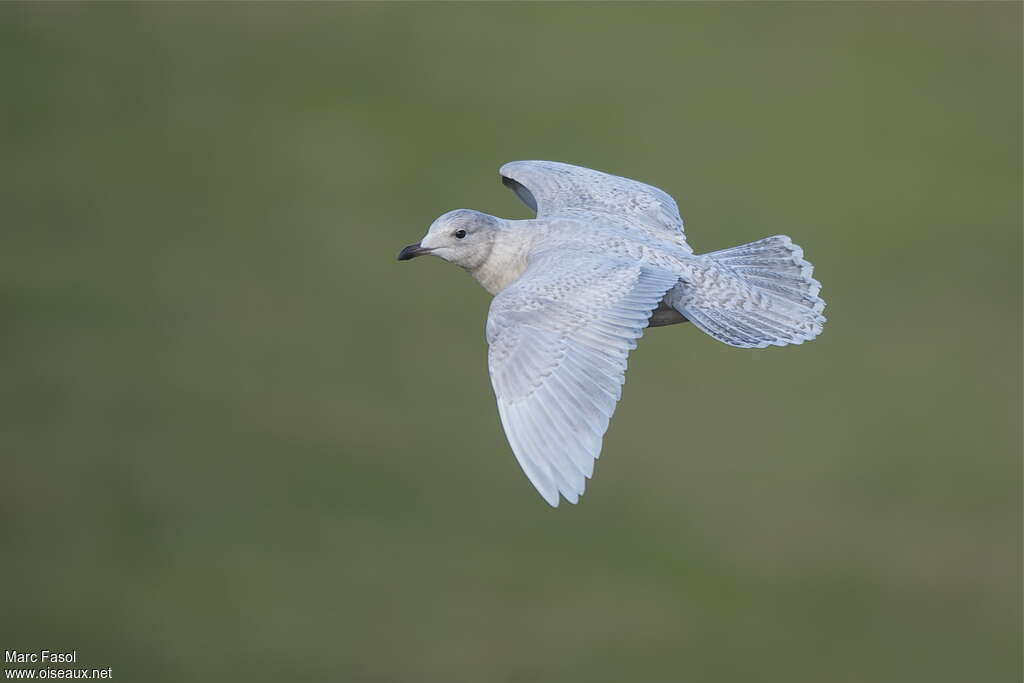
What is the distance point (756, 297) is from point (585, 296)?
78 cm

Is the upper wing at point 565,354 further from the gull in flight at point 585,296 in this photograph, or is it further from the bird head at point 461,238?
the bird head at point 461,238

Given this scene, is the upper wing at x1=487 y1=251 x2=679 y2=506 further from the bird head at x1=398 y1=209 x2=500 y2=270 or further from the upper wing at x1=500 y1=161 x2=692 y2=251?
the upper wing at x1=500 y1=161 x2=692 y2=251

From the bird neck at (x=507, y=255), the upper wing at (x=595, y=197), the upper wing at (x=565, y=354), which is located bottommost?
the upper wing at (x=565, y=354)

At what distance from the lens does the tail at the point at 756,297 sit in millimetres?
5922

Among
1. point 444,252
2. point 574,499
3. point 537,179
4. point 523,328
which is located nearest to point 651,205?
point 537,179

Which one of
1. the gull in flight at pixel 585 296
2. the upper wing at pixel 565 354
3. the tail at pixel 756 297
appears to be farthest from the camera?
the tail at pixel 756 297

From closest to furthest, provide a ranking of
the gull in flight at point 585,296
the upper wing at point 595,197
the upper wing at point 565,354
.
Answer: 1. the upper wing at point 565,354
2. the gull in flight at point 585,296
3. the upper wing at point 595,197

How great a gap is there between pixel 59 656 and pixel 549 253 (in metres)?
6.65

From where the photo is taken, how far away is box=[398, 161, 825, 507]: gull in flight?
5.36 meters

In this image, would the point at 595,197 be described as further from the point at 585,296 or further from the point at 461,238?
A: the point at 585,296

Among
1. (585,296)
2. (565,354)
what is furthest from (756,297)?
(565,354)

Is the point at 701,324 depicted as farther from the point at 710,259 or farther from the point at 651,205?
the point at 651,205

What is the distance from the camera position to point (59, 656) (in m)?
11.5

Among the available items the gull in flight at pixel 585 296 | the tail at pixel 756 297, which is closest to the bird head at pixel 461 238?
the gull in flight at pixel 585 296
